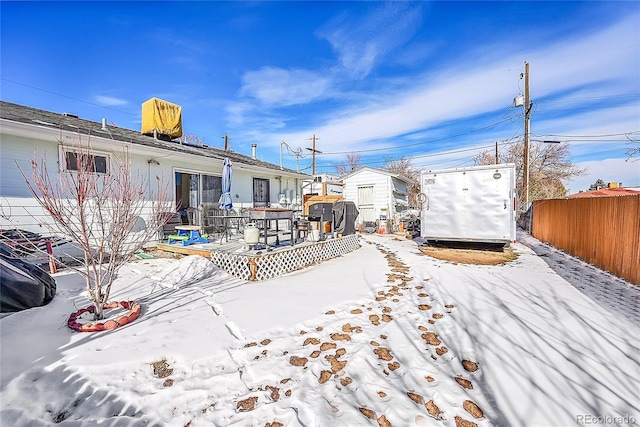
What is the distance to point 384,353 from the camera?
2.73 m

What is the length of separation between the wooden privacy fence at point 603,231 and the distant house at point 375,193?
8340mm

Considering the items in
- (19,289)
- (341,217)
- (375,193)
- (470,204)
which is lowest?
(19,289)

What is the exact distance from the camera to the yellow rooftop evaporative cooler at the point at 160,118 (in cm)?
959

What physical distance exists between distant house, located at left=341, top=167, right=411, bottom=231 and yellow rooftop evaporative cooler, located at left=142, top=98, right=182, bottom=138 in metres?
11.5

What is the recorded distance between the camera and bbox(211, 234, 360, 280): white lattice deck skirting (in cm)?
541

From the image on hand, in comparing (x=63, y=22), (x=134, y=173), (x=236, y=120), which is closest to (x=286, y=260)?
(x=134, y=173)

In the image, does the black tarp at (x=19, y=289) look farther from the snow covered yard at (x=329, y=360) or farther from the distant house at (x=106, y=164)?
the distant house at (x=106, y=164)

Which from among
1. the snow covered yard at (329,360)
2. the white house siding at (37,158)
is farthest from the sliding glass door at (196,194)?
the snow covered yard at (329,360)

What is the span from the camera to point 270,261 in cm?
566

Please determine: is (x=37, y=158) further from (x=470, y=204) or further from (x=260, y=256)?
(x=470, y=204)

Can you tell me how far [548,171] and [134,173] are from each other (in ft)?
102

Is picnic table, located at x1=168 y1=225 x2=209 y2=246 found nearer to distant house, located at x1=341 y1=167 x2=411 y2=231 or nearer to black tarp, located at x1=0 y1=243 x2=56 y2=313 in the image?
black tarp, located at x1=0 y1=243 x2=56 y2=313
